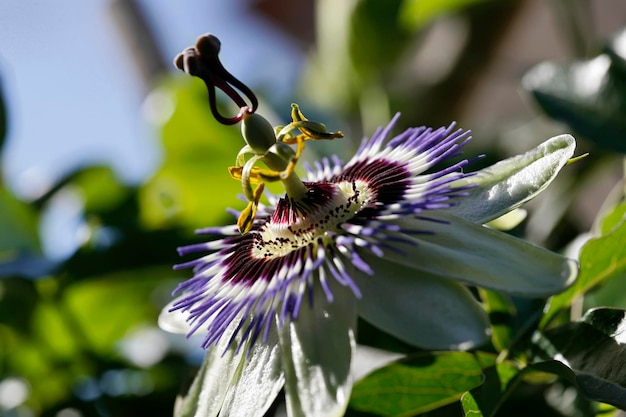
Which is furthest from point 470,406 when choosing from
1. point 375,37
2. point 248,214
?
point 375,37

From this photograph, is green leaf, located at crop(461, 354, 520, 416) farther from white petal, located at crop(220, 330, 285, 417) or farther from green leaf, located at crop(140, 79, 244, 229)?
green leaf, located at crop(140, 79, 244, 229)

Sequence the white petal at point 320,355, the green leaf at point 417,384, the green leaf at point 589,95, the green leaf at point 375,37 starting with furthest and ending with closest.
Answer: the green leaf at point 375,37 → the green leaf at point 589,95 → the green leaf at point 417,384 → the white petal at point 320,355

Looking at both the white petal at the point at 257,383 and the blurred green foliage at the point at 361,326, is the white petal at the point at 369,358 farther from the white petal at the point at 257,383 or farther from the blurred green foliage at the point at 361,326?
the white petal at the point at 257,383

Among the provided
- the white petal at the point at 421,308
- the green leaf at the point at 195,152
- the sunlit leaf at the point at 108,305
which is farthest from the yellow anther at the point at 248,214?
the green leaf at the point at 195,152

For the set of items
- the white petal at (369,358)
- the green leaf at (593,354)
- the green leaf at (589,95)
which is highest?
the green leaf at (589,95)

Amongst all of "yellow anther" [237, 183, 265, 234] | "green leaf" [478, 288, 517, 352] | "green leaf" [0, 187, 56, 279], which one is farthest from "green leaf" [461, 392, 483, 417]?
"green leaf" [0, 187, 56, 279]

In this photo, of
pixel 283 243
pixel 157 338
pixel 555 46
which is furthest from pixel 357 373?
pixel 555 46
